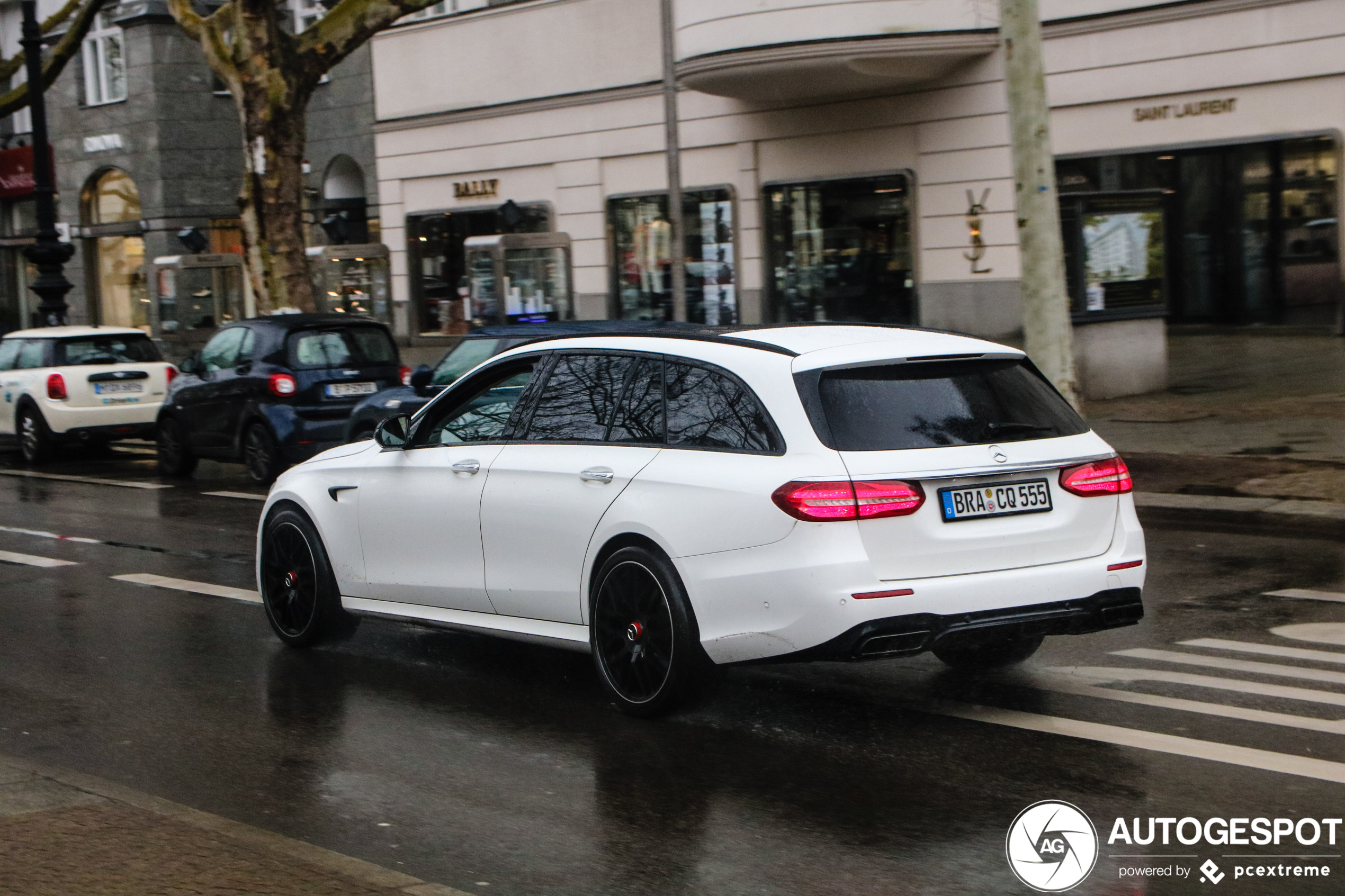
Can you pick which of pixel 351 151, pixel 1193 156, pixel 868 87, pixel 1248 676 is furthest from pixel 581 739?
pixel 351 151

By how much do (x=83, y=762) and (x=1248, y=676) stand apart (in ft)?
14.9

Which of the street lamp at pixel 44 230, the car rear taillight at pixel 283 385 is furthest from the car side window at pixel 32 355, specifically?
the street lamp at pixel 44 230

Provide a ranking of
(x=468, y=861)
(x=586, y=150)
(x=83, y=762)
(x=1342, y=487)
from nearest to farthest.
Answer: (x=468, y=861) → (x=83, y=762) → (x=1342, y=487) → (x=586, y=150)

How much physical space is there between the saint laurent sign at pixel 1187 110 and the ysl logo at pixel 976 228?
251 cm

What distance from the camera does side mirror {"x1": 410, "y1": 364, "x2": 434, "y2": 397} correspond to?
43.9 ft

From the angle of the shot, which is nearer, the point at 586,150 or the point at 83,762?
the point at 83,762

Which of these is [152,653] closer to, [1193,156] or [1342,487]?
[1342,487]

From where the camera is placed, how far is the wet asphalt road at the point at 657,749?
4.73m

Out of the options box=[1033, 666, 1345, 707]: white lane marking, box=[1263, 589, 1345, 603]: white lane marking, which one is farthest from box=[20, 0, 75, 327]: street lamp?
box=[1033, 666, 1345, 707]: white lane marking

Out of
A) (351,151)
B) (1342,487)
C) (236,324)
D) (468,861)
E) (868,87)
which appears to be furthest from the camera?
(351,151)

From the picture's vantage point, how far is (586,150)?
2830 centimetres

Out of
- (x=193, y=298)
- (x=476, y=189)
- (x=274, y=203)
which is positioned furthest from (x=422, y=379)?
(x=193, y=298)

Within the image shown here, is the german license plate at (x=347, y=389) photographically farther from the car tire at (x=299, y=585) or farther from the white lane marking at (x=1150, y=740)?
the white lane marking at (x=1150, y=740)

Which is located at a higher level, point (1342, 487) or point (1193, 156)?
point (1193, 156)
